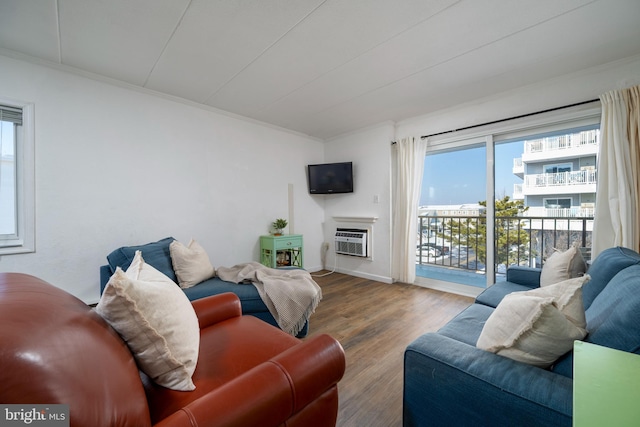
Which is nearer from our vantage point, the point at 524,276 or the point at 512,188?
the point at 524,276

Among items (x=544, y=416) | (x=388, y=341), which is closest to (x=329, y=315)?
(x=388, y=341)

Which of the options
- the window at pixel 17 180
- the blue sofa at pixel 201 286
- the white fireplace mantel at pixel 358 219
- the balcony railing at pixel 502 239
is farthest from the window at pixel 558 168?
the window at pixel 17 180

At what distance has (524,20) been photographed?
68.7 inches

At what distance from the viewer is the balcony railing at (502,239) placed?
288cm

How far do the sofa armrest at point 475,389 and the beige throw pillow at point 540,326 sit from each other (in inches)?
1.7

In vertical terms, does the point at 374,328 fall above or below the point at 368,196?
below

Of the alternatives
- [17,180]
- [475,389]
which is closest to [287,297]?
[475,389]

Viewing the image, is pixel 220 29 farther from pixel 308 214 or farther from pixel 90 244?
pixel 308 214

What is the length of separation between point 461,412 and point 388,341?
125cm

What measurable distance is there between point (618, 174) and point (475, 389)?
267cm

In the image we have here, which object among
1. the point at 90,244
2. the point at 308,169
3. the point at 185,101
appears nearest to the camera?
the point at 90,244

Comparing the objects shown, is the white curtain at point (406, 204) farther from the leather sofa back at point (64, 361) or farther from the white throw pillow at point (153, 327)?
the leather sofa back at point (64, 361)

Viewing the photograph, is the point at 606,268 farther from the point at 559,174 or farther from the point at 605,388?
the point at 559,174

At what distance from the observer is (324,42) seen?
77.7 inches
